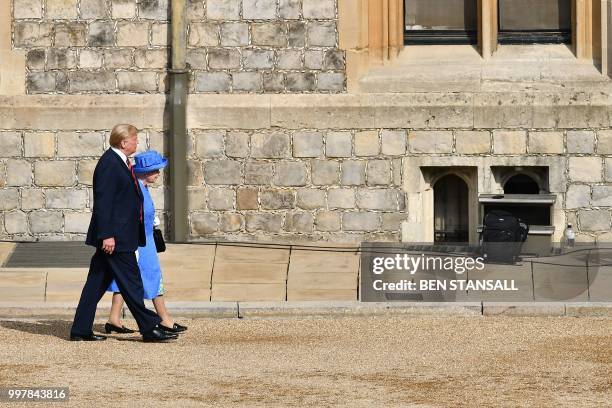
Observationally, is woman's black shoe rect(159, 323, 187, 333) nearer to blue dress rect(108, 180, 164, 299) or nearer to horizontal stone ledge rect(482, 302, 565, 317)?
blue dress rect(108, 180, 164, 299)

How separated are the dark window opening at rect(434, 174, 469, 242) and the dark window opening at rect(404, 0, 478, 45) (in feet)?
4.88

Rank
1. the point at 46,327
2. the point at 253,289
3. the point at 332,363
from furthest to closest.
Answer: the point at 253,289, the point at 46,327, the point at 332,363

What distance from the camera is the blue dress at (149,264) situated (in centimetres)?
1159

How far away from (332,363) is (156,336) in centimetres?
150

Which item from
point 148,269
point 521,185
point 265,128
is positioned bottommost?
point 148,269

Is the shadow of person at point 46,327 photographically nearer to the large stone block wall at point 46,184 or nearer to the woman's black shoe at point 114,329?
the woman's black shoe at point 114,329

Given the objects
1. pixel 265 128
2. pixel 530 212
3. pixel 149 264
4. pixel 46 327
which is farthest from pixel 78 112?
pixel 149 264

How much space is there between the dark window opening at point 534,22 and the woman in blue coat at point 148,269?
6.60 metres

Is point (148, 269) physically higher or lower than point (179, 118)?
lower

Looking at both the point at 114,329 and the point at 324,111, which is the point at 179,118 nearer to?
the point at 324,111

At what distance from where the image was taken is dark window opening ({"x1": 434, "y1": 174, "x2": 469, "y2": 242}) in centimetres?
1739

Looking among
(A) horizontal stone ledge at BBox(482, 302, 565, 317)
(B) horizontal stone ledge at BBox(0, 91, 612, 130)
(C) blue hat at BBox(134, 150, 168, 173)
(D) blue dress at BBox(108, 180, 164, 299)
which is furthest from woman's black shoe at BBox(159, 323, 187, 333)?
(B) horizontal stone ledge at BBox(0, 91, 612, 130)

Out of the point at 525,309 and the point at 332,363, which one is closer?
the point at 332,363

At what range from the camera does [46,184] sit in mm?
17188
